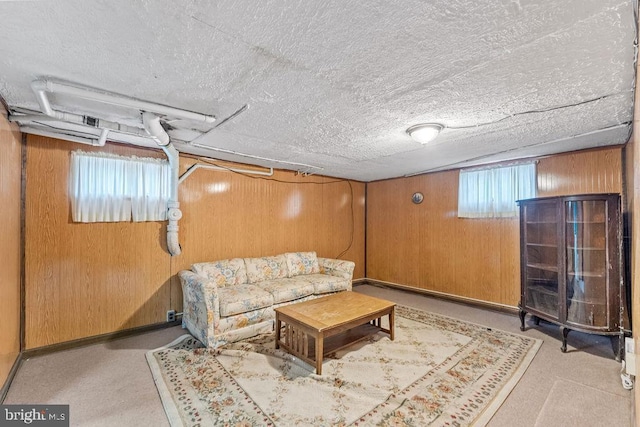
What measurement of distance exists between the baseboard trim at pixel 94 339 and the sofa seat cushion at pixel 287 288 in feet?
4.08

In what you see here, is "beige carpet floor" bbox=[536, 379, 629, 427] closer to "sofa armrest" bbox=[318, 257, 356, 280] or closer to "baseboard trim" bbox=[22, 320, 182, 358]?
"sofa armrest" bbox=[318, 257, 356, 280]

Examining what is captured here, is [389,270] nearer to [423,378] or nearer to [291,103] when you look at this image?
[423,378]

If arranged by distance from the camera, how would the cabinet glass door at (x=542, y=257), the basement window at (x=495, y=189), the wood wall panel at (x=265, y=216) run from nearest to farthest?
the cabinet glass door at (x=542, y=257), the wood wall panel at (x=265, y=216), the basement window at (x=495, y=189)

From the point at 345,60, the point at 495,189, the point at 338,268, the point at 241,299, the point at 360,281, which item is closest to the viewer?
the point at 345,60

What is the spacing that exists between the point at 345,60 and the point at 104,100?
172 centimetres

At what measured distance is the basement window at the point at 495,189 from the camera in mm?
3789

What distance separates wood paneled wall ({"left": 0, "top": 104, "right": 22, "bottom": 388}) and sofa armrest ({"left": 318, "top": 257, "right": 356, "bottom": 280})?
3474 millimetres

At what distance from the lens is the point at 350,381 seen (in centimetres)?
222

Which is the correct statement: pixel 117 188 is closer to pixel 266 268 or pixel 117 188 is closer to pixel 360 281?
pixel 266 268

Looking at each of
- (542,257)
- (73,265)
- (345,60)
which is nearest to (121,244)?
(73,265)

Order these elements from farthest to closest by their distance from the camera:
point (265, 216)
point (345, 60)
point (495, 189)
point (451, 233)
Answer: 1. point (451, 233)
2. point (265, 216)
3. point (495, 189)
4. point (345, 60)

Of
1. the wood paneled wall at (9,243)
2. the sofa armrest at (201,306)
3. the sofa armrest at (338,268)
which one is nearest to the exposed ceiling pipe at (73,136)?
the wood paneled wall at (9,243)

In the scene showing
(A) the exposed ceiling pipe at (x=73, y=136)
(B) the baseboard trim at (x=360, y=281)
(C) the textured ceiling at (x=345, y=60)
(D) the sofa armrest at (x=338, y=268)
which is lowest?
(B) the baseboard trim at (x=360, y=281)

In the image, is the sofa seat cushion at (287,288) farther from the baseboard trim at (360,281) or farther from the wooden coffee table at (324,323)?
Answer: the baseboard trim at (360,281)
